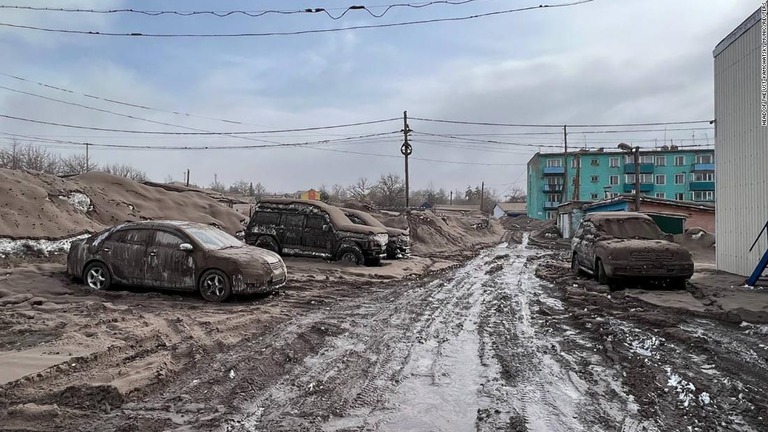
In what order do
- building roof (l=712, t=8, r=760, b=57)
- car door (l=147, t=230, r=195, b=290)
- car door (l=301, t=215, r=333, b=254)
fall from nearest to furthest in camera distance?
car door (l=147, t=230, r=195, b=290), building roof (l=712, t=8, r=760, b=57), car door (l=301, t=215, r=333, b=254)

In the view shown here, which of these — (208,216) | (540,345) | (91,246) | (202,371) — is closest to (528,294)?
(540,345)

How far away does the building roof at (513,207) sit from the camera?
11062cm

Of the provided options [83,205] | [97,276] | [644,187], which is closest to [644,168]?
[644,187]

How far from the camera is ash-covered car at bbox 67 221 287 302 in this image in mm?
9758

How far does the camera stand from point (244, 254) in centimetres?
1012

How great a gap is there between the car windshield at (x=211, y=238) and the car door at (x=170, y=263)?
10.6 inches

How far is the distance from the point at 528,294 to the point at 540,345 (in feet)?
16.7

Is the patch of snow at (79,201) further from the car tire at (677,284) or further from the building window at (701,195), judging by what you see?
the building window at (701,195)

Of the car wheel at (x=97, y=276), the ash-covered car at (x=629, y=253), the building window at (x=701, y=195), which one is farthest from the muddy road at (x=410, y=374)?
the building window at (x=701, y=195)

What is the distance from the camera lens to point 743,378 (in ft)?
17.2

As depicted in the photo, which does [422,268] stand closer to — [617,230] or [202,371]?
[617,230]

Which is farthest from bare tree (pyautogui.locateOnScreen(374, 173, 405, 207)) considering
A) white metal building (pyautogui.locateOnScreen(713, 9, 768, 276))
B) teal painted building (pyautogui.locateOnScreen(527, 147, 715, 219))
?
white metal building (pyautogui.locateOnScreen(713, 9, 768, 276))

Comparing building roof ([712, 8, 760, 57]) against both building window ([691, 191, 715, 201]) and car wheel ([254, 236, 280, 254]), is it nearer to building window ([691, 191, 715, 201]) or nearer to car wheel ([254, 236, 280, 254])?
car wheel ([254, 236, 280, 254])

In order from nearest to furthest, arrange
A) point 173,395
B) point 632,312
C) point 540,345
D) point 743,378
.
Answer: point 173,395, point 743,378, point 540,345, point 632,312
